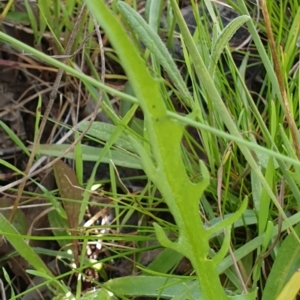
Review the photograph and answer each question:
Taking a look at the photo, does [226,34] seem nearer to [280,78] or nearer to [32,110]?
[280,78]

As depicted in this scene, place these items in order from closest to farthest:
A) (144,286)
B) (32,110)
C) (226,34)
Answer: (226,34) → (144,286) → (32,110)

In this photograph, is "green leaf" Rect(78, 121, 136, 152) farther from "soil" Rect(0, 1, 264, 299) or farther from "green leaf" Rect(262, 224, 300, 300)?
"green leaf" Rect(262, 224, 300, 300)

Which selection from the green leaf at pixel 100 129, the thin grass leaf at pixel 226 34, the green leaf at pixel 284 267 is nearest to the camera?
the thin grass leaf at pixel 226 34

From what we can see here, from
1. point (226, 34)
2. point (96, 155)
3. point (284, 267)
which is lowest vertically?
point (284, 267)

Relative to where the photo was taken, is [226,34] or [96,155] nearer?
[226,34]

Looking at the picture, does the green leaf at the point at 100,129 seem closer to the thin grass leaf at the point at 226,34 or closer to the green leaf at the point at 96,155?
the green leaf at the point at 96,155

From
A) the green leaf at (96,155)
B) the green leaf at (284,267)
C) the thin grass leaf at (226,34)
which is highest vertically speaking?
the thin grass leaf at (226,34)

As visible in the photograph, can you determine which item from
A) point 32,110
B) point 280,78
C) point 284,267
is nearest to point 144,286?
point 284,267

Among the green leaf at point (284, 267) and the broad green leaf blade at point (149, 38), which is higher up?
the broad green leaf blade at point (149, 38)

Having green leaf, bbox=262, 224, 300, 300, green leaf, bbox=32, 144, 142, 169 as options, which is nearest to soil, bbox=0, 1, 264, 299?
green leaf, bbox=32, 144, 142, 169

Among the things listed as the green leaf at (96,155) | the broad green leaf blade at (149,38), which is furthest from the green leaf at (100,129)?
the broad green leaf blade at (149,38)

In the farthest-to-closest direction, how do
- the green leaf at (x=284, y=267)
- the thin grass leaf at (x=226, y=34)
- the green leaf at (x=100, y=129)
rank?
the green leaf at (x=100, y=129)
the green leaf at (x=284, y=267)
the thin grass leaf at (x=226, y=34)
